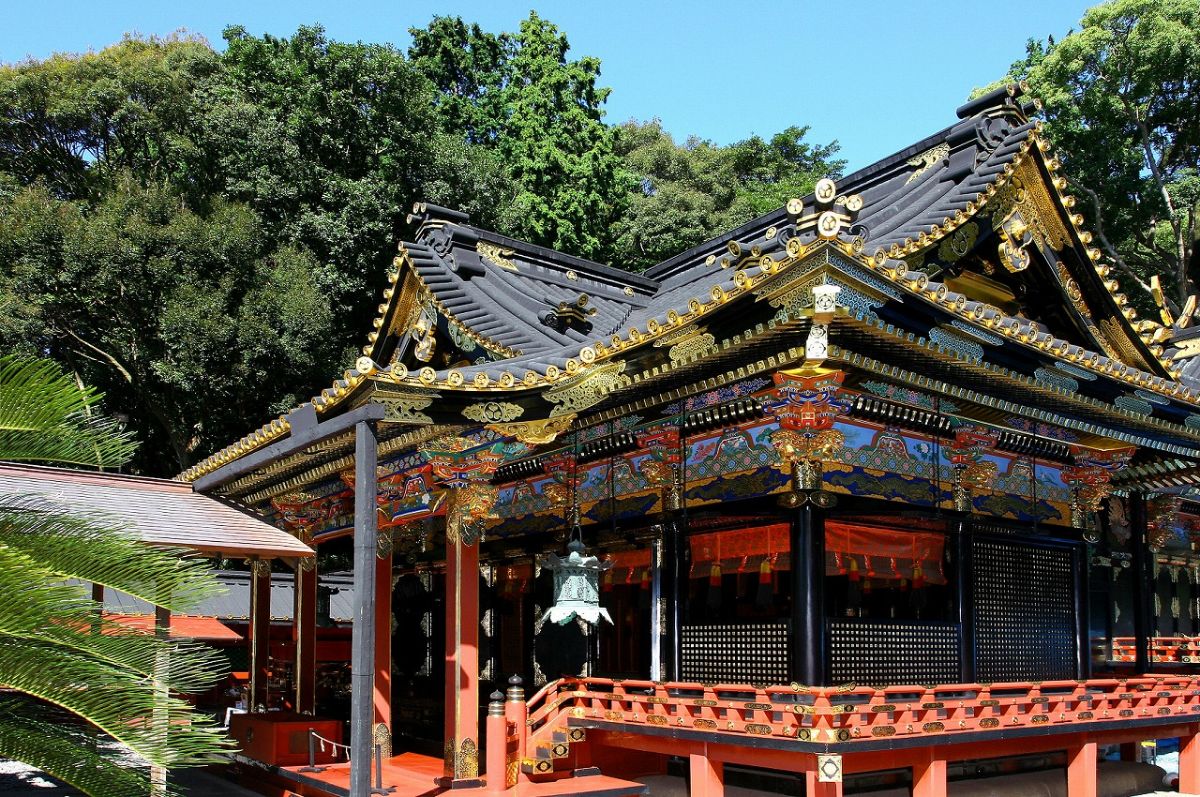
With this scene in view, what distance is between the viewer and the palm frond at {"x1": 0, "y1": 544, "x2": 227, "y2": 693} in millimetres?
7164

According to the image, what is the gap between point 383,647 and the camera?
13195 millimetres

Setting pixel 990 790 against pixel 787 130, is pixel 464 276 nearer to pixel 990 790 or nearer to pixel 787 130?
pixel 990 790

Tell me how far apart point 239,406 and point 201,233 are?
172 inches

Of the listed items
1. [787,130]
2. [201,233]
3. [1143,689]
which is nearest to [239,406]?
[201,233]

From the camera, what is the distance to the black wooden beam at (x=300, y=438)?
9.17 metres

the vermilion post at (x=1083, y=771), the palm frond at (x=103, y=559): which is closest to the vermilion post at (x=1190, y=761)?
the vermilion post at (x=1083, y=771)

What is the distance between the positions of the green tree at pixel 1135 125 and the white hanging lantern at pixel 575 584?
92.2 ft

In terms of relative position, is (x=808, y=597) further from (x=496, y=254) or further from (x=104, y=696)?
(x=496, y=254)

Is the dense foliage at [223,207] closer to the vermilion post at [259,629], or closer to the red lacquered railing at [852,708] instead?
the vermilion post at [259,629]

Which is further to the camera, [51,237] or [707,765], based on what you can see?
[51,237]

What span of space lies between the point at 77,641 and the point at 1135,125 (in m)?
35.6

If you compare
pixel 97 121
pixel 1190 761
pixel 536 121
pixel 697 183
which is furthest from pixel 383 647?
pixel 697 183

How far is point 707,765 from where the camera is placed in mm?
10641

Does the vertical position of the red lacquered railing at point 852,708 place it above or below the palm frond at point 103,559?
below
